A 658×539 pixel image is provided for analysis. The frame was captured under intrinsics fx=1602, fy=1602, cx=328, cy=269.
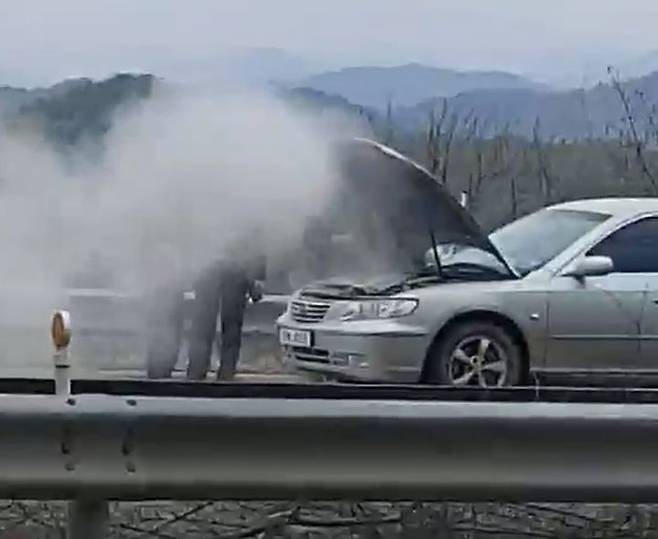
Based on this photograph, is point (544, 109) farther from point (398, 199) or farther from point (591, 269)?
point (398, 199)

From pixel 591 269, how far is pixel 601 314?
1.13ft

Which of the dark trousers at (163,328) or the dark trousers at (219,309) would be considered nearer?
the dark trousers at (163,328)

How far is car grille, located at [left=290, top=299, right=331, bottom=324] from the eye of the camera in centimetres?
1105

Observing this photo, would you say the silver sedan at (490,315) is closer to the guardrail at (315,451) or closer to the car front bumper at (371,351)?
the car front bumper at (371,351)

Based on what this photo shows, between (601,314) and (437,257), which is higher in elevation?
(437,257)

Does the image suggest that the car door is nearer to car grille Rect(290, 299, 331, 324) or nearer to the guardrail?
car grille Rect(290, 299, 331, 324)

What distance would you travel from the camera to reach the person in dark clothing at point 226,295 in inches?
420

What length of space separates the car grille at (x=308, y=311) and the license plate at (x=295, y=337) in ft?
0.31

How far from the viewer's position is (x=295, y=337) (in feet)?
36.5

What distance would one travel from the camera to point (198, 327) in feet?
35.4

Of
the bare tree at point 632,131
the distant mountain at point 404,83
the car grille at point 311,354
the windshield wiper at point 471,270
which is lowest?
the car grille at point 311,354

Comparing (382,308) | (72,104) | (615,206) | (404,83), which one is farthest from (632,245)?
(72,104)

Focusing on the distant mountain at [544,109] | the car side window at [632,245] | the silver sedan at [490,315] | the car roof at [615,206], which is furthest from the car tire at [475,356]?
the distant mountain at [544,109]

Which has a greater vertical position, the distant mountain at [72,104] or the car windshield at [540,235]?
the distant mountain at [72,104]
